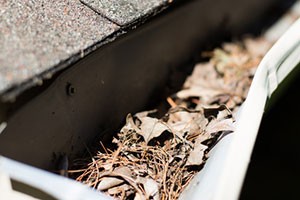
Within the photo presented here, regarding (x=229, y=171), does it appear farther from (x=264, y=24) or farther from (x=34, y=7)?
(x=264, y=24)

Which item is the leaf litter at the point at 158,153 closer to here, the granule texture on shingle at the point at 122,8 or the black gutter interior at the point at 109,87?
the black gutter interior at the point at 109,87

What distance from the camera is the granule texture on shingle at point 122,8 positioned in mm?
1282

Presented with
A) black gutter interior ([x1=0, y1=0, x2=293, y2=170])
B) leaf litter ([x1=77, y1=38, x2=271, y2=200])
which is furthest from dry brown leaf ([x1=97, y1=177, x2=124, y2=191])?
black gutter interior ([x1=0, y1=0, x2=293, y2=170])

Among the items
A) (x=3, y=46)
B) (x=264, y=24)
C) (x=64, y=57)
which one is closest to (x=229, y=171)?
(x=64, y=57)

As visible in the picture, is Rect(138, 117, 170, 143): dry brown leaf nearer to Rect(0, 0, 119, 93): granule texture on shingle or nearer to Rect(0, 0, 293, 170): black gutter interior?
Rect(0, 0, 293, 170): black gutter interior

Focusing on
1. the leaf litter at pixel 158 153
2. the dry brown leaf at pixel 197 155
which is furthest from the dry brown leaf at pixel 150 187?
the dry brown leaf at pixel 197 155

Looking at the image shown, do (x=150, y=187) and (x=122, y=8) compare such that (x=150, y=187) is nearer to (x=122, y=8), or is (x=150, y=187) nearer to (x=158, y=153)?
(x=158, y=153)

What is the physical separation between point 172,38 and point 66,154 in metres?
0.71

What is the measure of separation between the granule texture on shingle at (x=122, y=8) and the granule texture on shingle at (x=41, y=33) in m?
0.02

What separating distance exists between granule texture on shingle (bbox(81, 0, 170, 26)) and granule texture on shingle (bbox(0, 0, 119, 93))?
19 mm

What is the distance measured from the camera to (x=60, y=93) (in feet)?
4.29

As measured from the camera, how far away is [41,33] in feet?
3.72

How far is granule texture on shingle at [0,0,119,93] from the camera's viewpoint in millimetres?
1014

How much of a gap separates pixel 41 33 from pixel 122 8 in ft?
0.90
